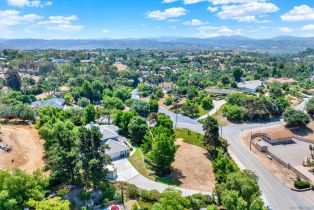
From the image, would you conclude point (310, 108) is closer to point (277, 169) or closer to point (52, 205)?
point (277, 169)

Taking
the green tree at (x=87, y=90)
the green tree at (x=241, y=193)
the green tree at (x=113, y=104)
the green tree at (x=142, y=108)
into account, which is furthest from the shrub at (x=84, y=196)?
the green tree at (x=87, y=90)

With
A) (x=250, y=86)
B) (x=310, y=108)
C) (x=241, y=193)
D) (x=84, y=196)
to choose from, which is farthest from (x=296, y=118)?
(x=84, y=196)

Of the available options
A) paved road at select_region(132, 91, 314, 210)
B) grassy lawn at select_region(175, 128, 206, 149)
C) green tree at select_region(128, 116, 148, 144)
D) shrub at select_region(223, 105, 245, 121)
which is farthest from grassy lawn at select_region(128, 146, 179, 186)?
shrub at select_region(223, 105, 245, 121)

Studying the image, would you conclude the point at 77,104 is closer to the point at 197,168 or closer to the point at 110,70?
the point at 110,70

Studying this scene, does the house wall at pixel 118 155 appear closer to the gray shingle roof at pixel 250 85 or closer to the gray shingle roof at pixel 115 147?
the gray shingle roof at pixel 115 147

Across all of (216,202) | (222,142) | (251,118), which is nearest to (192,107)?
(251,118)

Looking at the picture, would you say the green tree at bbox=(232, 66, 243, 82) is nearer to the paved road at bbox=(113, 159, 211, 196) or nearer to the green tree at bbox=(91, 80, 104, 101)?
the green tree at bbox=(91, 80, 104, 101)
